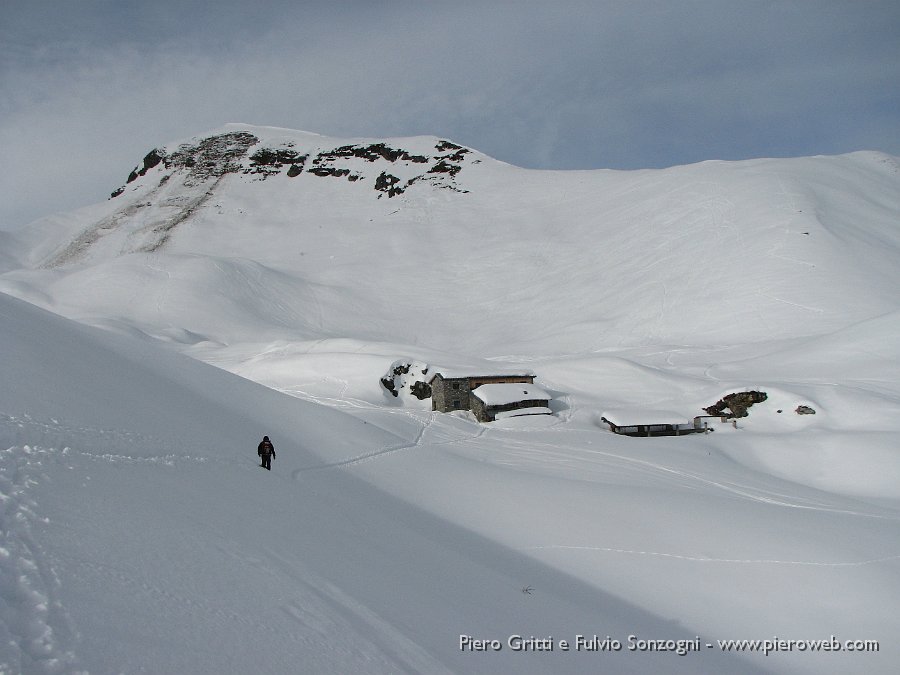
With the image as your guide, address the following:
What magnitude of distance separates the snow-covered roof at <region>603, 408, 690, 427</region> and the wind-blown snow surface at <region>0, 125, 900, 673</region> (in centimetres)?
118

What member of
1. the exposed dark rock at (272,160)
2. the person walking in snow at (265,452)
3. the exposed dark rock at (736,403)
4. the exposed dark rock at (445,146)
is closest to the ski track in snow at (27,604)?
the person walking in snow at (265,452)

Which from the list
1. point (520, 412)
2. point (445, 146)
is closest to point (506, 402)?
point (520, 412)

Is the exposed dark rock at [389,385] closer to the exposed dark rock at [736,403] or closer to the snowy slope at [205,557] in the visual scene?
the exposed dark rock at [736,403]

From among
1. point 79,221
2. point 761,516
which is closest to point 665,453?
point 761,516

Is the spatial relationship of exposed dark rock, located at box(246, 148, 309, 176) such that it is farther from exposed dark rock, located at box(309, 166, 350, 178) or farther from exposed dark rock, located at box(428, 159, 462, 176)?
exposed dark rock, located at box(428, 159, 462, 176)

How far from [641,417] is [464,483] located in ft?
52.9

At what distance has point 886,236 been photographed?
5841 cm

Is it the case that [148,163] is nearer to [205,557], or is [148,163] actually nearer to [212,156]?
[212,156]

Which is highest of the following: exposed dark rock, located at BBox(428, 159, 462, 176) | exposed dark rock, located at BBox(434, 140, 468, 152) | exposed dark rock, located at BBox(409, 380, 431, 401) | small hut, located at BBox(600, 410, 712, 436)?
exposed dark rock, located at BBox(434, 140, 468, 152)

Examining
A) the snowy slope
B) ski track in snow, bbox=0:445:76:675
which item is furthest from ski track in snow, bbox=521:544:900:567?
ski track in snow, bbox=0:445:76:675

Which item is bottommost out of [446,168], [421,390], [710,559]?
[710,559]

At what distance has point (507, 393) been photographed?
32688 mm

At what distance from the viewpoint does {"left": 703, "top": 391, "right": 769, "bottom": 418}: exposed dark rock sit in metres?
29.8

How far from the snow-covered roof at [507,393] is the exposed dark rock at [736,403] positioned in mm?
8822
